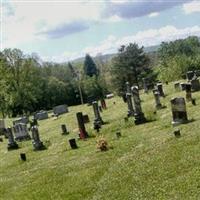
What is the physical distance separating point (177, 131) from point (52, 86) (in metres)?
100

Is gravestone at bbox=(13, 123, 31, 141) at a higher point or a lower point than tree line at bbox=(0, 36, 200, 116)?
lower

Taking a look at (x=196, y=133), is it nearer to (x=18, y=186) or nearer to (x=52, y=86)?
(x=18, y=186)

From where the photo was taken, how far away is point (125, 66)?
10094 cm

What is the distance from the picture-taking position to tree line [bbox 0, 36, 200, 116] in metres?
78.6

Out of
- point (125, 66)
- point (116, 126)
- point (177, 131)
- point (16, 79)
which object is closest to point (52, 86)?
point (125, 66)

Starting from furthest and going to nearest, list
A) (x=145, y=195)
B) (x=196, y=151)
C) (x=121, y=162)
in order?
(x=121, y=162) < (x=196, y=151) < (x=145, y=195)

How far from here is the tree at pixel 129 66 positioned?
99.8 meters

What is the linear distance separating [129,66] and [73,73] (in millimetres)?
20822

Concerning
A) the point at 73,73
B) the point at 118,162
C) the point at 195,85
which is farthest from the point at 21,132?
the point at 73,73

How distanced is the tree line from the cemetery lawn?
39001 mm

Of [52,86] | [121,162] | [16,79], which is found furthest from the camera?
[52,86]

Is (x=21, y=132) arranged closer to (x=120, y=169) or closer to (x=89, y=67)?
(x=120, y=169)

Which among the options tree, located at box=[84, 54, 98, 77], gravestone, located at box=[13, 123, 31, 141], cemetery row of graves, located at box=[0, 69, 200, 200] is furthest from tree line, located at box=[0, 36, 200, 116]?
cemetery row of graves, located at box=[0, 69, 200, 200]

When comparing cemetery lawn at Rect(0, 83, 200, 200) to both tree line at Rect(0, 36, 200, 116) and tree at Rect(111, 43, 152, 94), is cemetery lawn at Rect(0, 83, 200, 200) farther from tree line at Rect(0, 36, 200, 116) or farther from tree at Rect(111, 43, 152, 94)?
tree at Rect(111, 43, 152, 94)
